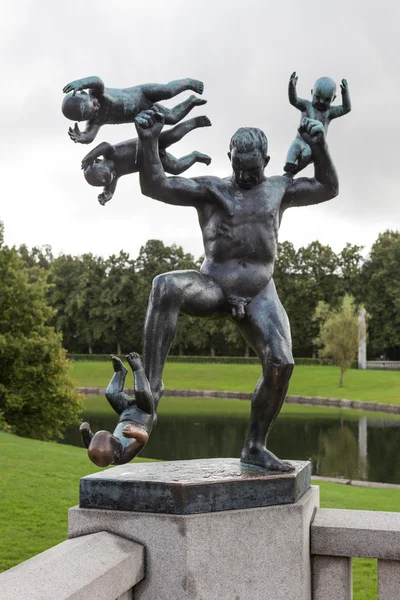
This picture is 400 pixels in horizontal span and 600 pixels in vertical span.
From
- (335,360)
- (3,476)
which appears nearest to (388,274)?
(335,360)

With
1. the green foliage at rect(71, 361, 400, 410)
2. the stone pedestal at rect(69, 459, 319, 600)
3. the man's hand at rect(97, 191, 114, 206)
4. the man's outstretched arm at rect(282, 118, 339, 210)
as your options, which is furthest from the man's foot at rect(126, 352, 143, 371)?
the green foliage at rect(71, 361, 400, 410)

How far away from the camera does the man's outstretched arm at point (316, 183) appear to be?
136 inches

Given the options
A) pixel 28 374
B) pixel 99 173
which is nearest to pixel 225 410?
pixel 28 374

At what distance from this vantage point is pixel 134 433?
2.74m

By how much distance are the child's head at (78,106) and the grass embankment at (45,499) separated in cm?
441

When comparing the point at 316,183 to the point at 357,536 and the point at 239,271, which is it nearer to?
the point at 239,271

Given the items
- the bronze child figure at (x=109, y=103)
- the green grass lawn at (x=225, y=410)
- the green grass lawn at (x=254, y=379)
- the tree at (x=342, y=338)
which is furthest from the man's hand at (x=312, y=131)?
the tree at (x=342, y=338)

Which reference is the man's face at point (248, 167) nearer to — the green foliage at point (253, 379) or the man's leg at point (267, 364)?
the man's leg at point (267, 364)

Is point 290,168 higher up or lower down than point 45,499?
higher up

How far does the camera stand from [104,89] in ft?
10.3

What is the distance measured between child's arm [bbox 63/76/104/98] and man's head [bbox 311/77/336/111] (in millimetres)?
1249

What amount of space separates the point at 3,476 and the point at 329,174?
24.9 feet

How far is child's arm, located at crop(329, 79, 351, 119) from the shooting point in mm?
3703

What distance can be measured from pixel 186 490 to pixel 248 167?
5.21 feet
